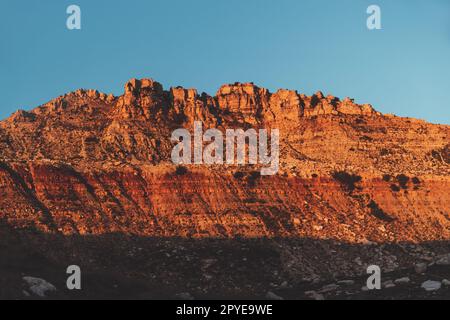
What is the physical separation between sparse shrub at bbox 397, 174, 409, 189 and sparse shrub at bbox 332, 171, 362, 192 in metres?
3.88

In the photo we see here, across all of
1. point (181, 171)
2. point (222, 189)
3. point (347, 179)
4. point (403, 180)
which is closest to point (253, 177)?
point (222, 189)

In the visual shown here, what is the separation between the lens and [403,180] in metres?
86.2

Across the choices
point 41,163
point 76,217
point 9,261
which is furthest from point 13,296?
point 41,163

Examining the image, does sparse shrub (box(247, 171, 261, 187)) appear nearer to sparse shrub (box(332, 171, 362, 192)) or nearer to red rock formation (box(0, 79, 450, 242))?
red rock formation (box(0, 79, 450, 242))

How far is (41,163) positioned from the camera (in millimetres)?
77938

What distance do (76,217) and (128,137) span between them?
55.2 feet

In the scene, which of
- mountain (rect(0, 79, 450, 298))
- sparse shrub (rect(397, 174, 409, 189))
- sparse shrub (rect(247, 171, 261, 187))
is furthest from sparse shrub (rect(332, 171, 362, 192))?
sparse shrub (rect(247, 171, 261, 187))

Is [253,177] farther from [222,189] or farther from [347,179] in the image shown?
[347,179]

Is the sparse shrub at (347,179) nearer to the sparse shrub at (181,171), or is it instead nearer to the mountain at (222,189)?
the mountain at (222,189)

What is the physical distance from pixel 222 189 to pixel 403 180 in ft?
60.3

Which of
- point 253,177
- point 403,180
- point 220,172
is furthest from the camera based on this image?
point 403,180

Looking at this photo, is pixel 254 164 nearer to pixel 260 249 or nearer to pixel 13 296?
pixel 260 249

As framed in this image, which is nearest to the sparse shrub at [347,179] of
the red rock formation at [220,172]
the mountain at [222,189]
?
the mountain at [222,189]

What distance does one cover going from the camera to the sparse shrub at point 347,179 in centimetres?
8500
